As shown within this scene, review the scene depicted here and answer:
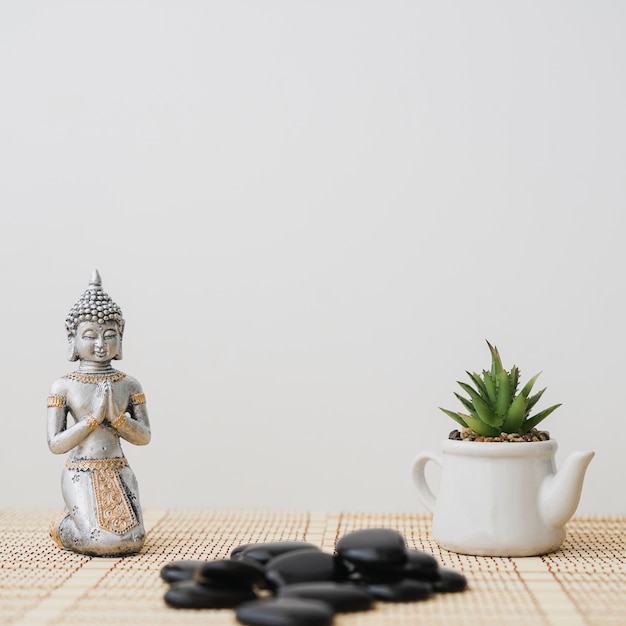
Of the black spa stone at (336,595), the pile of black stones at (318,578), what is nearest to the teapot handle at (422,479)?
the pile of black stones at (318,578)

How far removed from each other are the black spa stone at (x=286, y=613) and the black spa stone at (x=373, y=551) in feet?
0.32

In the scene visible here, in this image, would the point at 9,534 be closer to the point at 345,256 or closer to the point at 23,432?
the point at 23,432

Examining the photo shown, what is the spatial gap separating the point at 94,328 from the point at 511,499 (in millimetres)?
543

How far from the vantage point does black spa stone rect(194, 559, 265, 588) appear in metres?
0.88

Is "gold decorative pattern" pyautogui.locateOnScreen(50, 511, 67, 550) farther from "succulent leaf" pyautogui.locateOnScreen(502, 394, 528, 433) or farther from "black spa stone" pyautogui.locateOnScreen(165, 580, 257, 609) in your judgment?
"succulent leaf" pyautogui.locateOnScreen(502, 394, 528, 433)

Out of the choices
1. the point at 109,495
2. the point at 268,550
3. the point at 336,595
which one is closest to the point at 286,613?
the point at 336,595

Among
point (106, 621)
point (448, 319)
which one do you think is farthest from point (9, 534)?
point (448, 319)

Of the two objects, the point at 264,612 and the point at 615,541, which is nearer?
the point at 264,612

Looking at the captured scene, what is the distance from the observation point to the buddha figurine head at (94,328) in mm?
1148

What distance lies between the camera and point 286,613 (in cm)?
79

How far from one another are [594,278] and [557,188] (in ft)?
0.52

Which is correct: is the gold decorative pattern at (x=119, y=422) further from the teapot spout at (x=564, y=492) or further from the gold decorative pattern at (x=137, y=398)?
the teapot spout at (x=564, y=492)

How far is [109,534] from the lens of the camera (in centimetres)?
109

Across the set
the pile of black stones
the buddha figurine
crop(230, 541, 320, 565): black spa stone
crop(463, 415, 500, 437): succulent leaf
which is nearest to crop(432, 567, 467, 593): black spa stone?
the pile of black stones
